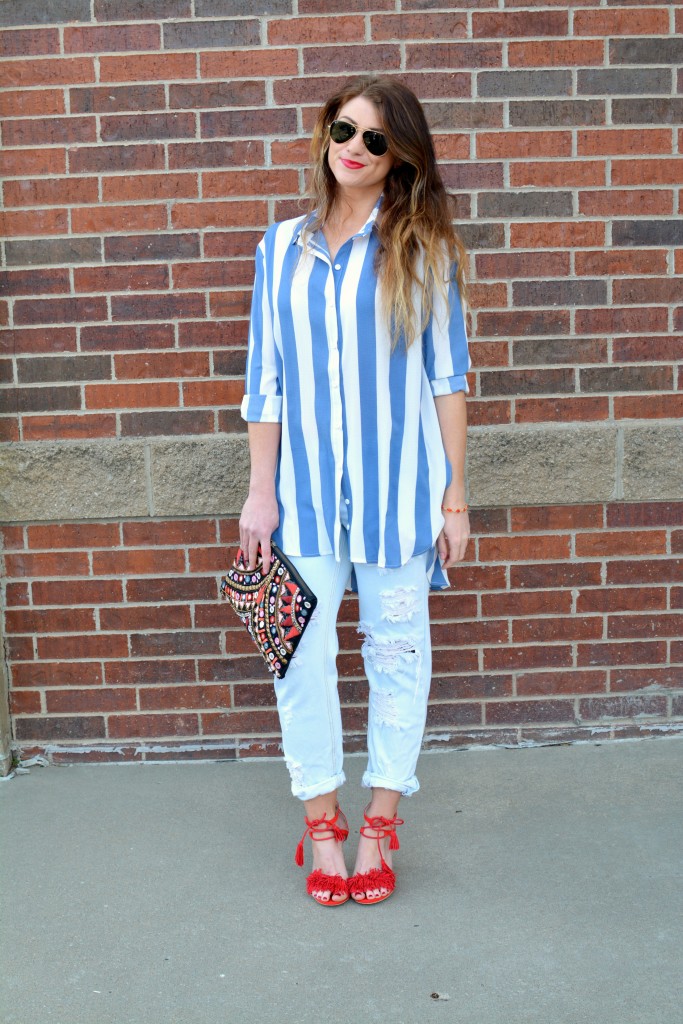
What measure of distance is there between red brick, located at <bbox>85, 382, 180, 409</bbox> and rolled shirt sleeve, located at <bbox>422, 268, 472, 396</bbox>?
3.65 ft

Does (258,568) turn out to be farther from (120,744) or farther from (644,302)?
(644,302)

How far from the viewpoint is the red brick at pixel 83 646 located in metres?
3.63

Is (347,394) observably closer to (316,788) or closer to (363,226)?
(363,226)

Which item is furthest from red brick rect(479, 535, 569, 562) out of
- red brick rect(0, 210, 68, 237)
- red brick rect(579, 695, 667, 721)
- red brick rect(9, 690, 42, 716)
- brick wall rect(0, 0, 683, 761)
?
red brick rect(0, 210, 68, 237)

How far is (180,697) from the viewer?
144 inches

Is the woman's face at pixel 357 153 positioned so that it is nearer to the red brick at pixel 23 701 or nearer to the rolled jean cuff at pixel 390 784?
the rolled jean cuff at pixel 390 784

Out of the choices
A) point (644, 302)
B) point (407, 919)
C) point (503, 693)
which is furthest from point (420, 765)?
point (644, 302)

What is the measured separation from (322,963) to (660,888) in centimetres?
92

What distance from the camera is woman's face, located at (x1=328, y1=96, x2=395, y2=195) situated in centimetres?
257

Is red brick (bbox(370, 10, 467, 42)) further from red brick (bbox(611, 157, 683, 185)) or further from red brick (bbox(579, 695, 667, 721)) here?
red brick (bbox(579, 695, 667, 721))

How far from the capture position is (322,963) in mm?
2484

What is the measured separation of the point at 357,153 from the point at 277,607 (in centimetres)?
113

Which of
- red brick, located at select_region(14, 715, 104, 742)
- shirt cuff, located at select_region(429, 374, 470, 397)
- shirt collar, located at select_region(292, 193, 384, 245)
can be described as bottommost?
red brick, located at select_region(14, 715, 104, 742)

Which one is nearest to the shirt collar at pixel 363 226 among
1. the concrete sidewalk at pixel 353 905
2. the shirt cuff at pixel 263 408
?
the shirt cuff at pixel 263 408
